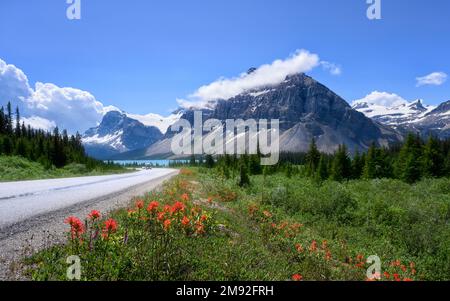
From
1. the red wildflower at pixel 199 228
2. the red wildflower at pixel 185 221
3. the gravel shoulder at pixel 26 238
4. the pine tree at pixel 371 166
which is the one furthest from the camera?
the pine tree at pixel 371 166

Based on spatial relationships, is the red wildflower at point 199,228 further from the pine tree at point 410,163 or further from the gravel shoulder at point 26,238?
the pine tree at point 410,163

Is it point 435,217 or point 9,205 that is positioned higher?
point 9,205

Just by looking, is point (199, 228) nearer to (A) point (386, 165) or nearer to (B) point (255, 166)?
(A) point (386, 165)

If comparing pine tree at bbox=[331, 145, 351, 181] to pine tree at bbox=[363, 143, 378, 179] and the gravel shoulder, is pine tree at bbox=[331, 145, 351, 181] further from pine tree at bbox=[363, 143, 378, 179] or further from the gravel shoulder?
the gravel shoulder

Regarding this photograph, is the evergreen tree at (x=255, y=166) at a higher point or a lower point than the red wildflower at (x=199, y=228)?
lower

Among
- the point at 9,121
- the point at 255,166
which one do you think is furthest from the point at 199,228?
the point at 9,121

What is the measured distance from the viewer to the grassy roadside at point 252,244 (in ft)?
18.4

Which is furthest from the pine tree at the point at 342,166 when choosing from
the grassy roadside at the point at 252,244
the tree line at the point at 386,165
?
the grassy roadside at the point at 252,244

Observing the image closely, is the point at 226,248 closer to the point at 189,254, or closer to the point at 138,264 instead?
the point at 189,254

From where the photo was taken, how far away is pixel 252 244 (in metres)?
8.18

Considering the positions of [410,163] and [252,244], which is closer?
[252,244]

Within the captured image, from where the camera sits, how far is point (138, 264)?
5.50 meters
